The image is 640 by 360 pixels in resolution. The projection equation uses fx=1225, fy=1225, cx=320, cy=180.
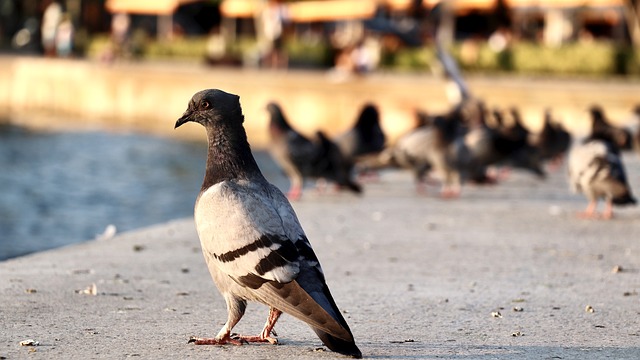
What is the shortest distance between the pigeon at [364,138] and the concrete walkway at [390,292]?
2.98m

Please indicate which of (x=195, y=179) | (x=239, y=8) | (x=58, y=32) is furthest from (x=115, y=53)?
(x=195, y=179)

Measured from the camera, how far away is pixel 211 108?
5.68 m

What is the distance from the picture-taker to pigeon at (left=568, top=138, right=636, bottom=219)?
11250 mm

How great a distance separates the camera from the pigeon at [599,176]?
11.2m

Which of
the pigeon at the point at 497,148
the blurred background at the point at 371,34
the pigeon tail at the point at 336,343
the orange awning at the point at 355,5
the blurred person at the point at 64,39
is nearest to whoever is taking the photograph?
the pigeon tail at the point at 336,343

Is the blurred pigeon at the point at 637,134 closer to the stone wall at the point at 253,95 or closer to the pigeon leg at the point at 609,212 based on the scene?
the stone wall at the point at 253,95

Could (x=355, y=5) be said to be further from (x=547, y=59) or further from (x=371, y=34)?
(x=547, y=59)

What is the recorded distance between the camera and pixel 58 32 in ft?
128

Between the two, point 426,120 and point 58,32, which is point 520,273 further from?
point 58,32

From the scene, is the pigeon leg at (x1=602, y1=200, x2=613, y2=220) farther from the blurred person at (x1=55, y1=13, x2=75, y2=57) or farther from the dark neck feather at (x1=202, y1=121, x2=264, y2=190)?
the blurred person at (x1=55, y1=13, x2=75, y2=57)

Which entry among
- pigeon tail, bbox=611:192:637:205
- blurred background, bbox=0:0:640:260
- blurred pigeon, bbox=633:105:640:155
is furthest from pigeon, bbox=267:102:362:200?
blurred pigeon, bbox=633:105:640:155

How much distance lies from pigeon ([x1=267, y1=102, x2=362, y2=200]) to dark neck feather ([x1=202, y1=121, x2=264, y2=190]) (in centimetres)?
713

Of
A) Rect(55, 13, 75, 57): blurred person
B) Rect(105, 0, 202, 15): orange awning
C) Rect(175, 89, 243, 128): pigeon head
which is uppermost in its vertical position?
Rect(175, 89, 243, 128): pigeon head

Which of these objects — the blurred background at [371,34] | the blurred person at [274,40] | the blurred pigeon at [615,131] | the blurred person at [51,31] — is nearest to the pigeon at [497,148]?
the blurred pigeon at [615,131]
